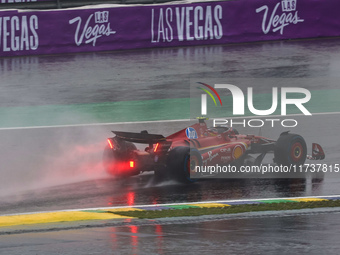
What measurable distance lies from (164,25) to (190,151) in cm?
1473

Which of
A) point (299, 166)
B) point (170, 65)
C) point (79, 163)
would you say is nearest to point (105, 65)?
point (170, 65)

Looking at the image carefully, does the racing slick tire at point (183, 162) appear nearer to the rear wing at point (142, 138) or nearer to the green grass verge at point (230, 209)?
the rear wing at point (142, 138)

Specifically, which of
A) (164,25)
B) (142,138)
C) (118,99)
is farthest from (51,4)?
(142,138)

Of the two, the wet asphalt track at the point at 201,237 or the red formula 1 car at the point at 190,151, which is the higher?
the red formula 1 car at the point at 190,151

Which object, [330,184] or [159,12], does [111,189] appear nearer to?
[330,184]

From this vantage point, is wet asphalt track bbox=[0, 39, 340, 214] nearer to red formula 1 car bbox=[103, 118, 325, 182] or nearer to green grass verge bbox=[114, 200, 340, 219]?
red formula 1 car bbox=[103, 118, 325, 182]

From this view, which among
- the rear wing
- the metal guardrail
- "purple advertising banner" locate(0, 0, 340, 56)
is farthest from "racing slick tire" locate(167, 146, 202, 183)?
the metal guardrail

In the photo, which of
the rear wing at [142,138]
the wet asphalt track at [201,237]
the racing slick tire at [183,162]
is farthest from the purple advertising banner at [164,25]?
the wet asphalt track at [201,237]

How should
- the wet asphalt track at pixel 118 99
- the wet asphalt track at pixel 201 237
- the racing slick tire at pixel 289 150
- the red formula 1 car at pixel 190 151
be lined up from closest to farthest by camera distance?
the wet asphalt track at pixel 201 237
the wet asphalt track at pixel 118 99
the red formula 1 car at pixel 190 151
the racing slick tire at pixel 289 150

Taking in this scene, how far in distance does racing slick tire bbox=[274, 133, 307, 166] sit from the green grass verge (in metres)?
2.27

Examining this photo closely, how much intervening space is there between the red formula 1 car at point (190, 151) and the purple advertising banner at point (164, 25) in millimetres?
13926

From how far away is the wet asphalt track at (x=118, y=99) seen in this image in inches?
512

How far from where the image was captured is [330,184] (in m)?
13.3

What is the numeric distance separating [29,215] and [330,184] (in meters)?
5.17
